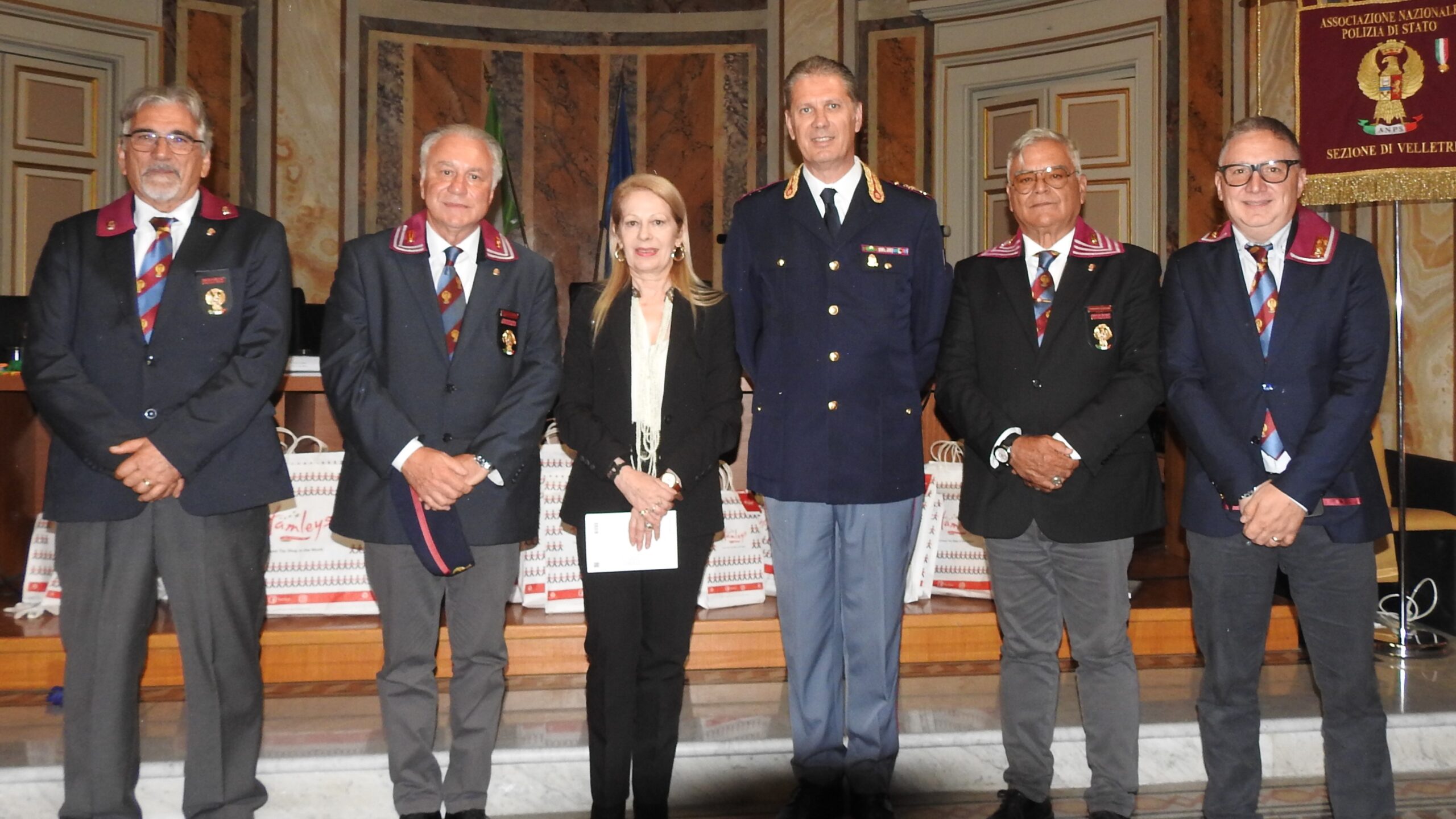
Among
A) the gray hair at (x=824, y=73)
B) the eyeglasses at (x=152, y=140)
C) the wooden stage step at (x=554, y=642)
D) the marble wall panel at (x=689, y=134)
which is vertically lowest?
the wooden stage step at (x=554, y=642)

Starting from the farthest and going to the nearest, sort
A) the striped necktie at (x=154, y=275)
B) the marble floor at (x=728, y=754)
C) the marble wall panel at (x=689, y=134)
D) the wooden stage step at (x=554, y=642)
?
the marble wall panel at (x=689, y=134) → the wooden stage step at (x=554, y=642) → the marble floor at (x=728, y=754) → the striped necktie at (x=154, y=275)

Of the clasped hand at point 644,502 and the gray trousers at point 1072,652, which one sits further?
the gray trousers at point 1072,652

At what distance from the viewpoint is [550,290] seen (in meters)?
2.86

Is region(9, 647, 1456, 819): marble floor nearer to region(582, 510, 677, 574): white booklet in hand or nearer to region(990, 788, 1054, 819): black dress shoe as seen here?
region(990, 788, 1054, 819): black dress shoe

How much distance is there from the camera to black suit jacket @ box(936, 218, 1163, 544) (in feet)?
8.95

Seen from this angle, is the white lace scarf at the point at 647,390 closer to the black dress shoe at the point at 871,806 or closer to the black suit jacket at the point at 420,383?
the black suit jacket at the point at 420,383

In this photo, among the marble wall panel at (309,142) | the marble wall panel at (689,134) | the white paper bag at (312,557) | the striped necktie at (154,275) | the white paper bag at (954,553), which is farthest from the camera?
the marble wall panel at (689,134)

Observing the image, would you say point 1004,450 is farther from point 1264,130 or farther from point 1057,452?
point 1264,130

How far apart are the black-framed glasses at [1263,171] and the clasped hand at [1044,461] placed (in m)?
0.71

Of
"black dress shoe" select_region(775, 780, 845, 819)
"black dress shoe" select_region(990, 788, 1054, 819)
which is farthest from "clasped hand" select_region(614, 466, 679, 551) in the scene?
"black dress shoe" select_region(990, 788, 1054, 819)

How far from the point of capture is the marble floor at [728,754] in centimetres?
303

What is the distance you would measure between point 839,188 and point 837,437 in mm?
605

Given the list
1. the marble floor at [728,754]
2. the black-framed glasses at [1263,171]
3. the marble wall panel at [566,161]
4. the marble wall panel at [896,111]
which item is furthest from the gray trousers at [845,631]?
the marble wall panel at [566,161]

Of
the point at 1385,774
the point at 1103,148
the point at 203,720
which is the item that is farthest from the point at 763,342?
the point at 1103,148
